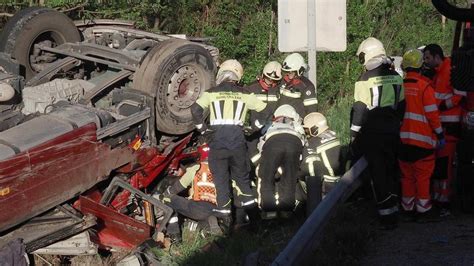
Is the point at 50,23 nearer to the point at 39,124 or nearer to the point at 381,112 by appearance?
the point at 39,124

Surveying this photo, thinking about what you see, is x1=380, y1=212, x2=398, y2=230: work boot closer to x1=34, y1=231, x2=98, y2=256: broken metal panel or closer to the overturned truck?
the overturned truck

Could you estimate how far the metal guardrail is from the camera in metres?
4.20

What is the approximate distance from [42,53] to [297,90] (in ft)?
9.29

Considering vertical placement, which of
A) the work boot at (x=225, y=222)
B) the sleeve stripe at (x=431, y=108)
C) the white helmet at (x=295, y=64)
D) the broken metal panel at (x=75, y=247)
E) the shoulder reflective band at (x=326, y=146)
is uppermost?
the white helmet at (x=295, y=64)

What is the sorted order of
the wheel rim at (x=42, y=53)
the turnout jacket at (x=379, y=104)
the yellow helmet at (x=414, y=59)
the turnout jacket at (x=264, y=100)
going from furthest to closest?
the turnout jacket at (x=264, y=100), the wheel rim at (x=42, y=53), the yellow helmet at (x=414, y=59), the turnout jacket at (x=379, y=104)

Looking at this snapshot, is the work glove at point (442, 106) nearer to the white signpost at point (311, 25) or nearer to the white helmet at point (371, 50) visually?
the white helmet at point (371, 50)

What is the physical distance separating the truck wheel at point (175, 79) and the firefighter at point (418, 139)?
2166 mm

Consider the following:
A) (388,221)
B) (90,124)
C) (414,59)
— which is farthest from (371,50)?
(90,124)

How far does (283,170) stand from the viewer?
23.8 feet

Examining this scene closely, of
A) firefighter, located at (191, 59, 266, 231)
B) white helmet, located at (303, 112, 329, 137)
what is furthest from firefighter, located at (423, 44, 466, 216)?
firefighter, located at (191, 59, 266, 231)

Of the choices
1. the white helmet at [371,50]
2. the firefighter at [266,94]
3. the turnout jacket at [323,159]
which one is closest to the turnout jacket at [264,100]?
the firefighter at [266,94]

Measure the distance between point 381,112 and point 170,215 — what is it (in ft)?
7.23

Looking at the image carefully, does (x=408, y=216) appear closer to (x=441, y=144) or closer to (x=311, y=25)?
(x=441, y=144)

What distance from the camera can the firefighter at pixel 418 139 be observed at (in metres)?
6.88
